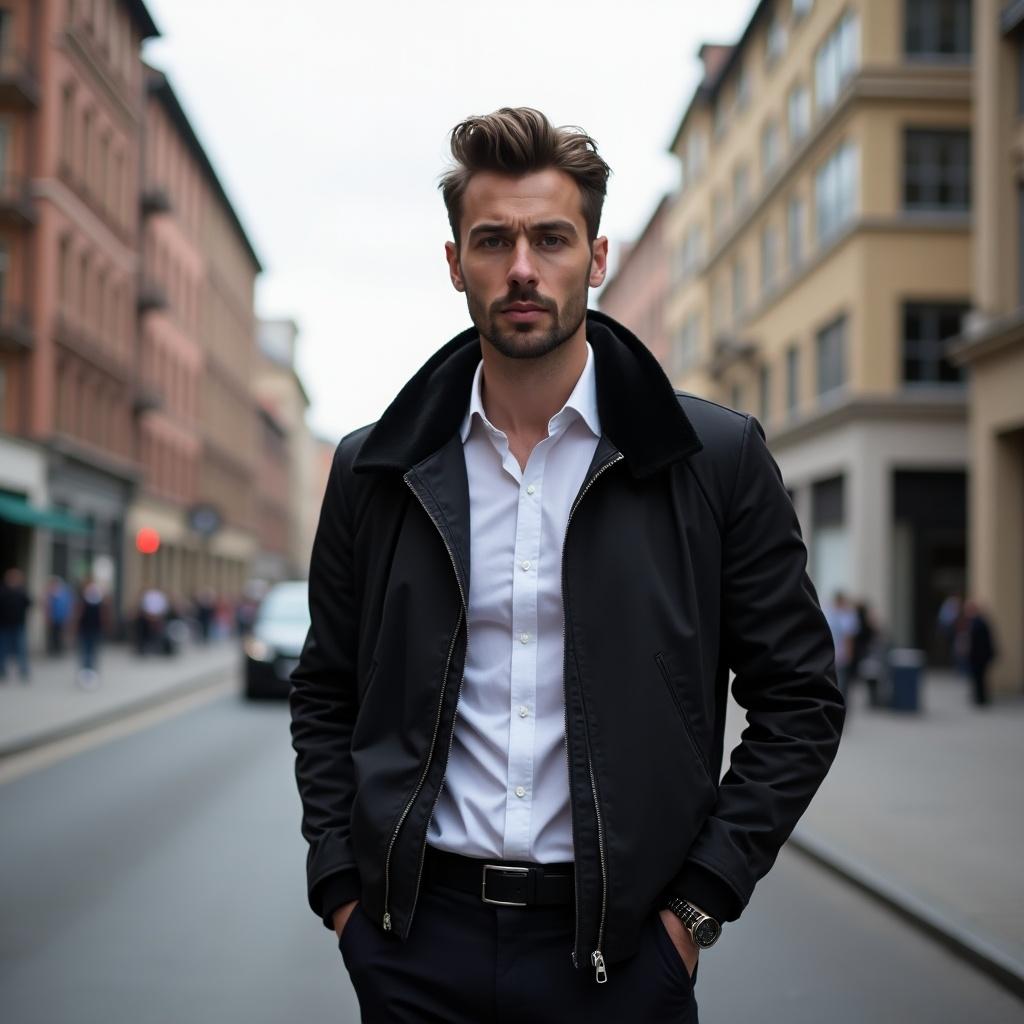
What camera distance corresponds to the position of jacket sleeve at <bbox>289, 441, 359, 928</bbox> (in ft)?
8.73

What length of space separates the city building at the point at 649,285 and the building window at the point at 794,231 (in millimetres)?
17850

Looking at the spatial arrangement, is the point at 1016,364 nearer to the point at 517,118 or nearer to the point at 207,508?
the point at 207,508

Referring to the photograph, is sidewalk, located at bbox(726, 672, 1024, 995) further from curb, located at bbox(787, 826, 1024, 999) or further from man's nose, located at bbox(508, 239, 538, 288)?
man's nose, located at bbox(508, 239, 538, 288)

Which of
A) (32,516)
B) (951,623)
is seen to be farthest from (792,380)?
(32,516)

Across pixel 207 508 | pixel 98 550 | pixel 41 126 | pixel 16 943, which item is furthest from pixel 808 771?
pixel 98 550

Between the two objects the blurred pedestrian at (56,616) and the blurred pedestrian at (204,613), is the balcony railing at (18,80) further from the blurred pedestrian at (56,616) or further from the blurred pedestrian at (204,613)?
the blurred pedestrian at (204,613)

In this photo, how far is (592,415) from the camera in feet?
8.73

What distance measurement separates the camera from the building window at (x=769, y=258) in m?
39.3

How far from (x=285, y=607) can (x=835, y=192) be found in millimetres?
17641

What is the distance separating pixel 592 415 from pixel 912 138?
3140 centimetres

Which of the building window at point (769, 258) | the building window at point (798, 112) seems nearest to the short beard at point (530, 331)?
the building window at point (798, 112)

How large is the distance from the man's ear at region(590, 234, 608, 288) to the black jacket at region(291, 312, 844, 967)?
5.0 inches

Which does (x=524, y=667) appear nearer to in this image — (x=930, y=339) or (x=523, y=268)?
(x=523, y=268)

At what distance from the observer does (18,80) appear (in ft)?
114
